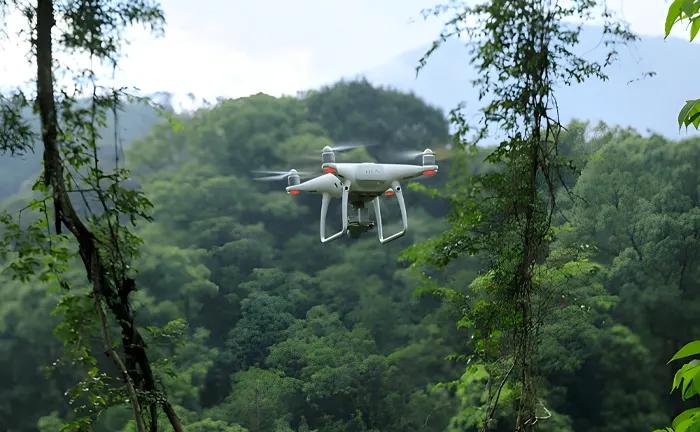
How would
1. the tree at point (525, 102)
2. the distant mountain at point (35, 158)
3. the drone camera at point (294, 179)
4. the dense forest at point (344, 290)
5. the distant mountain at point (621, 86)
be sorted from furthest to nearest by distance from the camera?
1. the distant mountain at point (621, 86)
2. the distant mountain at point (35, 158)
3. the dense forest at point (344, 290)
4. the drone camera at point (294, 179)
5. the tree at point (525, 102)

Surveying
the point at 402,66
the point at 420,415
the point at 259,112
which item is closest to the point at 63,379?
the point at 420,415

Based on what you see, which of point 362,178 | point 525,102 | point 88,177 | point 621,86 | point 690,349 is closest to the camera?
point 690,349

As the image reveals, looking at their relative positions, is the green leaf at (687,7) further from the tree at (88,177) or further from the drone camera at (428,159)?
the drone camera at (428,159)

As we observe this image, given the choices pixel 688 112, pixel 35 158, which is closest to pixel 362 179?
pixel 688 112

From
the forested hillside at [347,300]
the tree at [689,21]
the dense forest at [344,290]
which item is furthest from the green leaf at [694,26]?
the forested hillside at [347,300]

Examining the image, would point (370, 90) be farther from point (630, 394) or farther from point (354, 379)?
point (630, 394)

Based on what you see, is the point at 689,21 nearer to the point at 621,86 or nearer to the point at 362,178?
the point at 362,178

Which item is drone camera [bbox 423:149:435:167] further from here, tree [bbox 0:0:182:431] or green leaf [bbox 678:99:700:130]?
green leaf [bbox 678:99:700:130]
